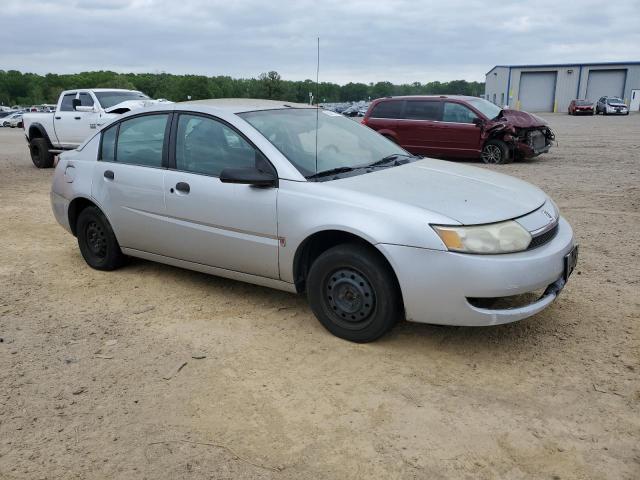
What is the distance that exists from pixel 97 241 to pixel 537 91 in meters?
62.2

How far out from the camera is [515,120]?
509 inches

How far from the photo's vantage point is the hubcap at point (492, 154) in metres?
12.9

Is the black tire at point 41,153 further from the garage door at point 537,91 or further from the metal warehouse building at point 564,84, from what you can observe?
the garage door at point 537,91

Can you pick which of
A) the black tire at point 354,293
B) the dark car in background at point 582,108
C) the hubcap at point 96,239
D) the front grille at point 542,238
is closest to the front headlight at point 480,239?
the front grille at point 542,238

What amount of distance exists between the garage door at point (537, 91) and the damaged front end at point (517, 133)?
49876 millimetres

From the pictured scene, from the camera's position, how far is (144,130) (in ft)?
15.7

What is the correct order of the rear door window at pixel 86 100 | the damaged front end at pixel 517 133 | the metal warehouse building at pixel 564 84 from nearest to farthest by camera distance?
1. the damaged front end at pixel 517 133
2. the rear door window at pixel 86 100
3. the metal warehouse building at pixel 564 84

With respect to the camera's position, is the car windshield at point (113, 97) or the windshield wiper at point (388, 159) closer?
the windshield wiper at point (388, 159)

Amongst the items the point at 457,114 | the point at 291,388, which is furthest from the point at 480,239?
the point at 457,114

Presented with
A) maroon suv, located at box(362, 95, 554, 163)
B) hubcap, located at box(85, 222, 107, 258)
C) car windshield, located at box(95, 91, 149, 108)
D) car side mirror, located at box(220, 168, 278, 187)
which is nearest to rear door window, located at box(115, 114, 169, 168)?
hubcap, located at box(85, 222, 107, 258)

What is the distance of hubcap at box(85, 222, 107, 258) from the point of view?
5156 millimetres

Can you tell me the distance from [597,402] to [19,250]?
19.0 feet

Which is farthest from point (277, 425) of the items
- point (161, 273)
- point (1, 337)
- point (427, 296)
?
point (161, 273)

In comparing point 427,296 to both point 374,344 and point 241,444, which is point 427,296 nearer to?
point 374,344
